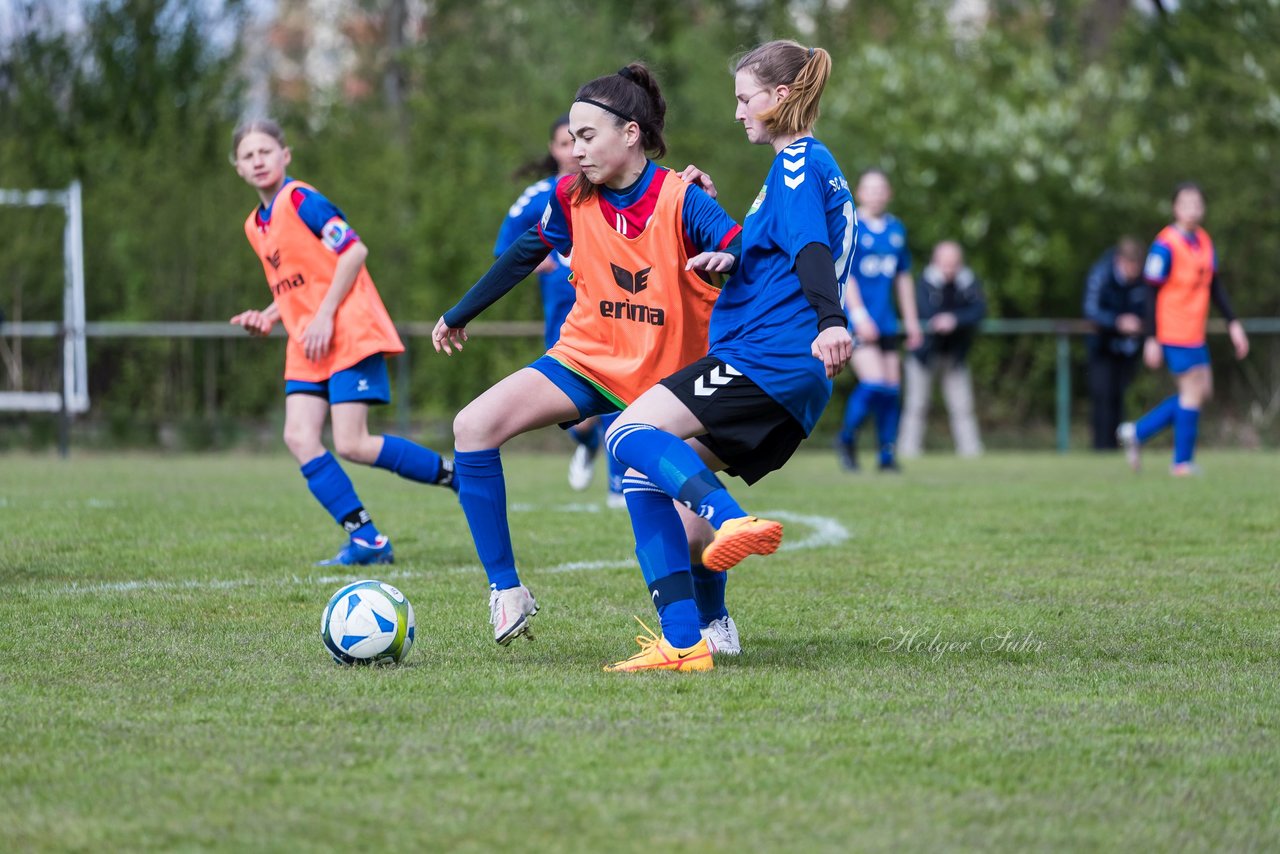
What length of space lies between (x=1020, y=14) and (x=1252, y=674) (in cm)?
2263

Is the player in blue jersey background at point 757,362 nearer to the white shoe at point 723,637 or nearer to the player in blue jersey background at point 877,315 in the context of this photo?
the white shoe at point 723,637

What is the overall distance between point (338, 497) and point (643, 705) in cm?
332

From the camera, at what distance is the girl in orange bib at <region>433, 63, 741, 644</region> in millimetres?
4566

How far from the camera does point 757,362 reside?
436 cm

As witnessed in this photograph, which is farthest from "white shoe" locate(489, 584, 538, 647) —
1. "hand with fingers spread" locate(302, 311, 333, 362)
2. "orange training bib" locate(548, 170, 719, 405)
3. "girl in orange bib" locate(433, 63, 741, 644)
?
"hand with fingers spread" locate(302, 311, 333, 362)

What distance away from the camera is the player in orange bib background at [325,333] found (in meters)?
6.92

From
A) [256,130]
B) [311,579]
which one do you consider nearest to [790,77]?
[311,579]

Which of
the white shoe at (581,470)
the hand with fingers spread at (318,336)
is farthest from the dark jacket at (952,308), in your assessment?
the hand with fingers spread at (318,336)

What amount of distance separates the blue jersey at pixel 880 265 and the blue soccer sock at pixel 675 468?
350 inches

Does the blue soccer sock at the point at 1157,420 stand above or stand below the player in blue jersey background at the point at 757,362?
below

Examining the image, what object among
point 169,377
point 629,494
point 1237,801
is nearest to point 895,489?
point 629,494

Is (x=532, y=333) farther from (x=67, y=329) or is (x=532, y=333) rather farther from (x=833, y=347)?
(x=833, y=347)

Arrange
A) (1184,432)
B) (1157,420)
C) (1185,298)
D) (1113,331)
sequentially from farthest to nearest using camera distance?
(1113,331)
(1157,420)
(1184,432)
(1185,298)

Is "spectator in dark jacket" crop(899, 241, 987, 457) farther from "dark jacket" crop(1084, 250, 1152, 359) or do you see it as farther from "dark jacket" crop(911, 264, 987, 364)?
"dark jacket" crop(1084, 250, 1152, 359)
